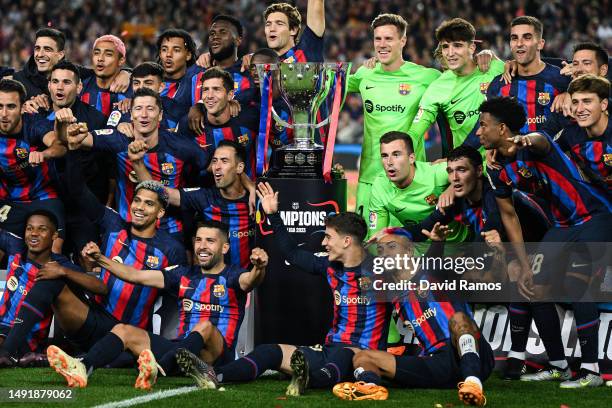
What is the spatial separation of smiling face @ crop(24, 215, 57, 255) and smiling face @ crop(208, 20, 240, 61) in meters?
2.23

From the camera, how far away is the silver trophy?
293 inches

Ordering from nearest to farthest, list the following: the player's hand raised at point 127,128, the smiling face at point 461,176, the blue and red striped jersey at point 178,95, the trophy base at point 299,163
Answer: the trophy base at point 299,163 → the smiling face at point 461,176 → the player's hand raised at point 127,128 → the blue and red striped jersey at point 178,95

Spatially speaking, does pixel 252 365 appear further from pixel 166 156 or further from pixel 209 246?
pixel 166 156

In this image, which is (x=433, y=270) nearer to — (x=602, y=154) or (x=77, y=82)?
(x=602, y=154)

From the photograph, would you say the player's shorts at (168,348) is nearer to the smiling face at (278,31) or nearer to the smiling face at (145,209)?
the smiling face at (145,209)

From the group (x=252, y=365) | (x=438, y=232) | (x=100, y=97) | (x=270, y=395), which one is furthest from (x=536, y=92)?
(x=100, y=97)

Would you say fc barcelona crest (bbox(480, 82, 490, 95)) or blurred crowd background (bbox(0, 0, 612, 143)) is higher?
blurred crowd background (bbox(0, 0, 612, 143))

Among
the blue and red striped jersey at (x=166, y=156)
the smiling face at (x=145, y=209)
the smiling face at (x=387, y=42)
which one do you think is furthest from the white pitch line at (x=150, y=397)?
the smiling face at (x=387, y=42)

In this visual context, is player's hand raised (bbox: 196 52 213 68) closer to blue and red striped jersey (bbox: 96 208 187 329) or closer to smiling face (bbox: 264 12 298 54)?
smiling face (bbox: 264 12 298 54)

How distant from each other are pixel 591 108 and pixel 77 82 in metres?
3.77

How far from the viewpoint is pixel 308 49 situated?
8.57 meters

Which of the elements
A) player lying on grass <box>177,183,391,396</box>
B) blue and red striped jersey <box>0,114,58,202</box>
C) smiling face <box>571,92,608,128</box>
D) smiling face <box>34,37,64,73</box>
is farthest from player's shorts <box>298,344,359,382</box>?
smiling face <box>34,37,64,73</box>

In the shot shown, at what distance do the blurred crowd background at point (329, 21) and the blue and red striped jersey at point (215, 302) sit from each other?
1670 cm

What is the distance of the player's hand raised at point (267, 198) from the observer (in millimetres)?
7223
